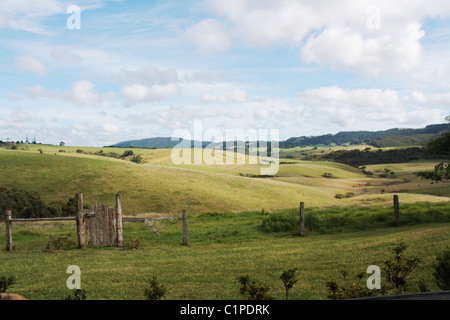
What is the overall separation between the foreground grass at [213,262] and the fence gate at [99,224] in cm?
75

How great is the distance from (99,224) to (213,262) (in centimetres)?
785

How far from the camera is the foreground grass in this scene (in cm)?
1079

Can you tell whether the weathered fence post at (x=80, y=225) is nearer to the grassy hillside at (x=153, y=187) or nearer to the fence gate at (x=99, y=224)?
the fence gate at (x=99, y=224)

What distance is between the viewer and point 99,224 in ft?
62.8

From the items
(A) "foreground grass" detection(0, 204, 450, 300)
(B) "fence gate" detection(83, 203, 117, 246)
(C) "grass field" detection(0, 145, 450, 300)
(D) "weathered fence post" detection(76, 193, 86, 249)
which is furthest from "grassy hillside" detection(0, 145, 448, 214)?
(D) "weathered fence post" detection(76, 193, 86, 249)

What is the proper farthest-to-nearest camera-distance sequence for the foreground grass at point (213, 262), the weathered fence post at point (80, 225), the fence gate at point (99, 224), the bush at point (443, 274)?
1. the fence gate at point (99, 224)
2. the weathered fence post at point (80, 225)
3. the foreground grass at point (213, 262)
4. the bush at point (443, 274)

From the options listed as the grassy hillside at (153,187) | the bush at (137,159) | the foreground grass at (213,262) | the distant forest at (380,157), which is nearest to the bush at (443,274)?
the foreground grass at (213,262)

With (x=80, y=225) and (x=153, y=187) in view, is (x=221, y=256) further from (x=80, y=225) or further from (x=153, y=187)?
(x=153, y=187)

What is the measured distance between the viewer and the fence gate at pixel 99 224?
19.1 meters

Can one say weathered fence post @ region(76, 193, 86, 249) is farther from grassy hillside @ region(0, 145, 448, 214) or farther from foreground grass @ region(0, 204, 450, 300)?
grassy hillside @ region(0, 145, 448, 214)

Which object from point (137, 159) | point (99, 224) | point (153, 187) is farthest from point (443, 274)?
point (137, 159)

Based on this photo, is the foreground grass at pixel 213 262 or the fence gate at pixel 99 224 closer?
the foreground grass at pixel 213 262
